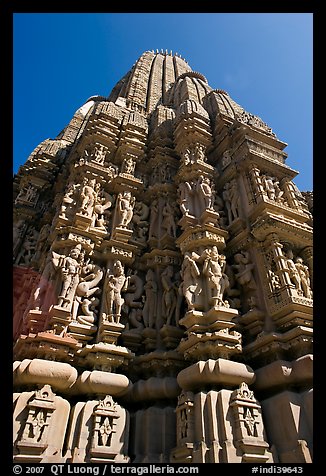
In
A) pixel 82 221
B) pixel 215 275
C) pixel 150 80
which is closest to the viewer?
pixel 215 275

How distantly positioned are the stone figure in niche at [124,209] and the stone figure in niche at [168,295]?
2.08m

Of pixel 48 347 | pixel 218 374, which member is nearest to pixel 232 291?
pixel 218 374

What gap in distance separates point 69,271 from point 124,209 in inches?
123

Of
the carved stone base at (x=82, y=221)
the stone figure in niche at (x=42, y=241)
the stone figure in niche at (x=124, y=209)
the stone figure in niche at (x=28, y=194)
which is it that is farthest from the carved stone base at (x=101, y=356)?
the stone figure in niche at (x=28, y=194)

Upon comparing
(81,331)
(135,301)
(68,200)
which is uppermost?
(68,200)

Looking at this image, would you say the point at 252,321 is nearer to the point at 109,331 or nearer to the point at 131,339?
the point at 131,339

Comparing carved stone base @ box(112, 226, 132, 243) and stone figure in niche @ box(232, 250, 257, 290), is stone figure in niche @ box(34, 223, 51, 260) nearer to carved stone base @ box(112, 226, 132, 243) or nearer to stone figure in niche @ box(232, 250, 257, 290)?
carved stone base @ box(112, 226, 132, 243)

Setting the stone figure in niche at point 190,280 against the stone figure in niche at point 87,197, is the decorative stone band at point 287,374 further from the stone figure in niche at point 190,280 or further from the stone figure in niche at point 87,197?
the stone figure in niche at point 87,197

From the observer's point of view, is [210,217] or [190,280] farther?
[210,217]

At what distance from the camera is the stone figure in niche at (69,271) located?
7.21 metres

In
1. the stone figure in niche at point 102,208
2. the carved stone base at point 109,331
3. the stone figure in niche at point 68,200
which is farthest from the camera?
the stone figure in niche at point 102,208

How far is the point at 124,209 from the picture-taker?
10.1 m

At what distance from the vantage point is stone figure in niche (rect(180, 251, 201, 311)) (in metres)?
7.16

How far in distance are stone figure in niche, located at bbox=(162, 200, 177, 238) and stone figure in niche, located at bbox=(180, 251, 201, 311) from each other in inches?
81.3
